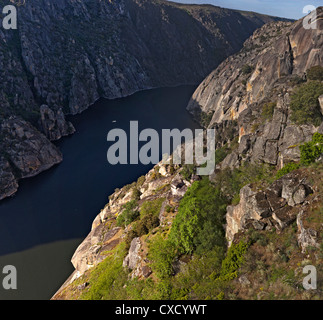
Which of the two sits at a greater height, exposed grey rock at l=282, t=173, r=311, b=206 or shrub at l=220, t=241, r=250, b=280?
exposed grey rock at l=282, t=173, r=311, b=206

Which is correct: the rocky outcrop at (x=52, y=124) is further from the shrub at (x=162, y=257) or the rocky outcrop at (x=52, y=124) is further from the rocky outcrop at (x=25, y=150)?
the shrub at (x=162, y=257)

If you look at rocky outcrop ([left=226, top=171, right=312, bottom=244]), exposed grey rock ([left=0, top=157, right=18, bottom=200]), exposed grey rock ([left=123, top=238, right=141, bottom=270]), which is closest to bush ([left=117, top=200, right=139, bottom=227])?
exposed grey rock ([left=123, top=238, right=141, bottom=270])

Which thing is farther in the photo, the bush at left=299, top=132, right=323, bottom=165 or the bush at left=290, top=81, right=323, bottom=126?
the bush at left=290, top=81, right=323, bottom=126

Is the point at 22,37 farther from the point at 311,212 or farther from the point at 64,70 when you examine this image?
the point at 311,212

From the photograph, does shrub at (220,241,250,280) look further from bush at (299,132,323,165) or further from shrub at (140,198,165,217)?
shrub at (140,198,165,217)

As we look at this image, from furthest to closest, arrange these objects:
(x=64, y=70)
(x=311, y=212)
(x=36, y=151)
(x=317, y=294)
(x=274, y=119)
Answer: (x=64, y=70), (x=36, y=151), (x=274, y=119), (x=311, y=212), (x=317, y=294)
